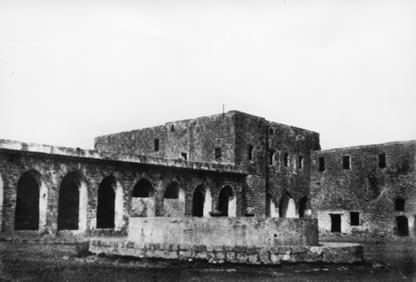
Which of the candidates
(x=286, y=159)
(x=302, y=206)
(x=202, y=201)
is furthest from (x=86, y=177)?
(x=302, y=206)

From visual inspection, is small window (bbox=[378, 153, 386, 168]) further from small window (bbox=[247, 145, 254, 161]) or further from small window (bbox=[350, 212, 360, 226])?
small window (bbox=[247, 145, 254, 161])

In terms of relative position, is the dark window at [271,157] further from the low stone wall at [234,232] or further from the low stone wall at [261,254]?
the low stone wall at [261,254]

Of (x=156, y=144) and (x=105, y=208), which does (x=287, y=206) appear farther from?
(x=105, y=208)

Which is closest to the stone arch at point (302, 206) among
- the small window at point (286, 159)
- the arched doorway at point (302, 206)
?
the arched doorway at point (302, 206)

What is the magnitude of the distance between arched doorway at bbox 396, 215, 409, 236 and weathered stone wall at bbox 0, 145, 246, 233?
1088 cm

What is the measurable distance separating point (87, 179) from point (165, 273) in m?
9.84

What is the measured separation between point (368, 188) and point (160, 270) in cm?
2019

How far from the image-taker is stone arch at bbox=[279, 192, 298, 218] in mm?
30453

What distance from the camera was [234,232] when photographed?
42.3 ft

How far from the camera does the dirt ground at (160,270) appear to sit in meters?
10.2

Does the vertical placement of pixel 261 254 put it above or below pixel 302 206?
below

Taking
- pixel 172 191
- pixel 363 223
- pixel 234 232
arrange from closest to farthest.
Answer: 1. pixel 234 232
2. pixel 172 191
3. pixel 363 223

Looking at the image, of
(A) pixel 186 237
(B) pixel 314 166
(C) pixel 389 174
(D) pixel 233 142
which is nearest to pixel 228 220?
(A) pixel 186 237

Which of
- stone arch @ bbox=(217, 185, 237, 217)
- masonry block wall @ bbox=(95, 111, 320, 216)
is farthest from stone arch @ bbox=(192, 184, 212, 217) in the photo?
masonry block wall @ bbox=(95, 111, 320, 216)
